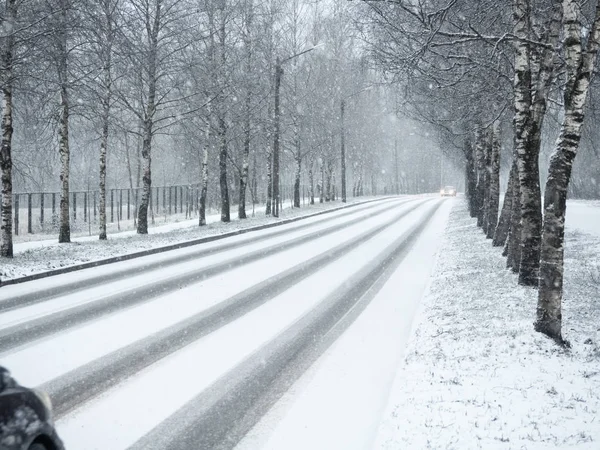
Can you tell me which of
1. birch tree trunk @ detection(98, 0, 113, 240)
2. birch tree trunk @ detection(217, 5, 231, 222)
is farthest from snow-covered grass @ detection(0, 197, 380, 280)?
birch tree trunk @ detection(217, 5, 231, 222)

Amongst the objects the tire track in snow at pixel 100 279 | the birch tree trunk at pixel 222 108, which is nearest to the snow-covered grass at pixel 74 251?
the tire track in snow at pixel 100 279

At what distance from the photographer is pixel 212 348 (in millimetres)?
7086

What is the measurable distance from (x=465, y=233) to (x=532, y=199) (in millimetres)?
11560

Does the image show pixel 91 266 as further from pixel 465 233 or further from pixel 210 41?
pixel 210 41

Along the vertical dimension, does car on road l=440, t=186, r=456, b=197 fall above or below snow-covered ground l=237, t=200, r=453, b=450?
above

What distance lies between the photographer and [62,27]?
13281 mm

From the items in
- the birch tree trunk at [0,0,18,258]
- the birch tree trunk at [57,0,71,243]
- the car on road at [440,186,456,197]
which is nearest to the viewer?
the birch tree trunk at [0,0,18,258]

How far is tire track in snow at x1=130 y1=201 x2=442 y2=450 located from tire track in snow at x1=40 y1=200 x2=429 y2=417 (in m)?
1.09

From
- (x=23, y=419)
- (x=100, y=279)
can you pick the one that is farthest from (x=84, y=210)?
(x=23, y=419)

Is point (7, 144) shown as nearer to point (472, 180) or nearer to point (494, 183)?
point (494, 183)

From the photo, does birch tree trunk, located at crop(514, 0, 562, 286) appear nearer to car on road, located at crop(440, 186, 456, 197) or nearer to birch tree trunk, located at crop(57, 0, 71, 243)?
birch tree trunk, located at crop(57, 0, 71, 243)

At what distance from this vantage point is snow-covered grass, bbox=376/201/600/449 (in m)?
4.53

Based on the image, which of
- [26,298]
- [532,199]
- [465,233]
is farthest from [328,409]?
[465,233]

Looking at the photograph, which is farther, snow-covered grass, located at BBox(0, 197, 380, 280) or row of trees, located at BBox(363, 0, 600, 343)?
snow-covered grass, located at BBox(0, 197, 380, 280)
